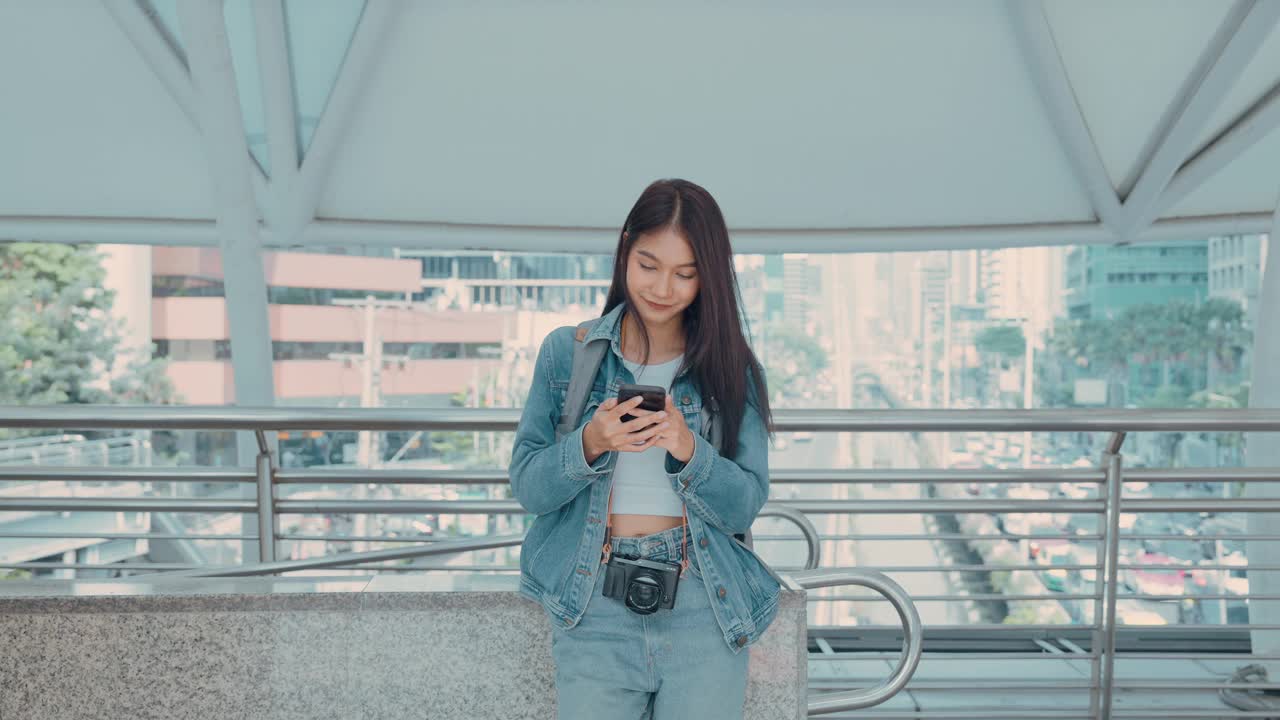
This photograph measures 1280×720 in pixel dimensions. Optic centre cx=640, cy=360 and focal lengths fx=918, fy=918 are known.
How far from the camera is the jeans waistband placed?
175cm

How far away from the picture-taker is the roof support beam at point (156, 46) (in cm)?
767

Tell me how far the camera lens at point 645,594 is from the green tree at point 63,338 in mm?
16209

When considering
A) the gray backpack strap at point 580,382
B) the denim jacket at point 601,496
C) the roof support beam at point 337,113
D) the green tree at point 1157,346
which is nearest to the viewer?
the denim jacket at point 601,496

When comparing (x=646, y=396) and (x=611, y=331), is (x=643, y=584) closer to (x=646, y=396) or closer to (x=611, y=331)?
(x=646, y=396)

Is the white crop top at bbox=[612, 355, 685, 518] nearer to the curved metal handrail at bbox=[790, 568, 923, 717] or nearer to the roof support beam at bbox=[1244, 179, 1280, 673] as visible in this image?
the curved metal handrail at bbox=[790, 568, 923, 717]

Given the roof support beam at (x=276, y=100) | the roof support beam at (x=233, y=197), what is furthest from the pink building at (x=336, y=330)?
the roof support beam at (x=276, y=100)

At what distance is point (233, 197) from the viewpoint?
7.85 m

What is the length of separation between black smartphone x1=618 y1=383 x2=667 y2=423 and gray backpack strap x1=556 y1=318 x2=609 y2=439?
0.19 m

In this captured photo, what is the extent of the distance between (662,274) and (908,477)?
6.11 feet

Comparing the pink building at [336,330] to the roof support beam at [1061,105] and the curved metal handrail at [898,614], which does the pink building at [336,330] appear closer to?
the roof support beam at [1061,105]

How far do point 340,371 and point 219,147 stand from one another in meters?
6.63

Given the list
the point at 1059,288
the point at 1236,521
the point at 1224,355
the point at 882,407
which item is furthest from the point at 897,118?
the point at 1224,355

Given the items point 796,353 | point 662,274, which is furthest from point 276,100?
point 796,353

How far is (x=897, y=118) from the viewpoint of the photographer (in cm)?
946
